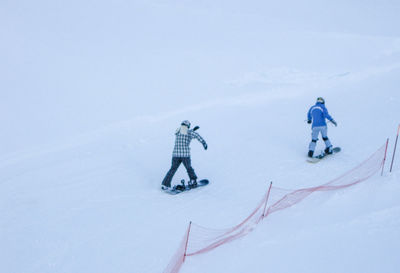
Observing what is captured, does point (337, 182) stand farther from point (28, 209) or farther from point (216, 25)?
point (216, 25)

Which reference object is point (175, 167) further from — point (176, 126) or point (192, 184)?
point (176, 126)

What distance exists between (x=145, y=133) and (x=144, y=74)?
5.22m

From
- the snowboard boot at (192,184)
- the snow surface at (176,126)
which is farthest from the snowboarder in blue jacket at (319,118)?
the snowboard boot at (192,184)

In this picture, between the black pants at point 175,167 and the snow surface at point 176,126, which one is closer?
the snow surface at point 176,126

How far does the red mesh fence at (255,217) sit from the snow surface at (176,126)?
168 mm

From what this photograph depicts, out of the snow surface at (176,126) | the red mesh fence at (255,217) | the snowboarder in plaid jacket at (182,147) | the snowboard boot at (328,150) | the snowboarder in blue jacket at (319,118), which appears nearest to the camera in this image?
the red mesh fence at (255,217)

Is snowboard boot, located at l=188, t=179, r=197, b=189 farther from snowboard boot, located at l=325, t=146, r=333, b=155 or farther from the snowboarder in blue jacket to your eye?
snowboard boot, located at l=325, t=146, r=333, b=155

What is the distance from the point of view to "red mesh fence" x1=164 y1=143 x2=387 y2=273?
510 centimetres

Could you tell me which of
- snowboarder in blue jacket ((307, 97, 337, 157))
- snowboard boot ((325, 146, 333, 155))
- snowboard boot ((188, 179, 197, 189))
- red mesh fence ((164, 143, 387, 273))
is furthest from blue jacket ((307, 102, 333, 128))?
snowboard boot ((188, 179, 197, 189))

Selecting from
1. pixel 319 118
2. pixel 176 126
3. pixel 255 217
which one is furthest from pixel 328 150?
pixel 176 126

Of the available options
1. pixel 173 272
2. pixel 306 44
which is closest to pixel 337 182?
pixel 173 272

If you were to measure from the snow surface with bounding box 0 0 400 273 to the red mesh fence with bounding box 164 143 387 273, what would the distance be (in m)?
0.17

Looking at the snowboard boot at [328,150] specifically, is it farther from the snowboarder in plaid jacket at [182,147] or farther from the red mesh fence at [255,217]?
the snowboarder in plaid jacket at [182,147]

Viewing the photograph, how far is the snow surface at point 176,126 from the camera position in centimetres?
525
